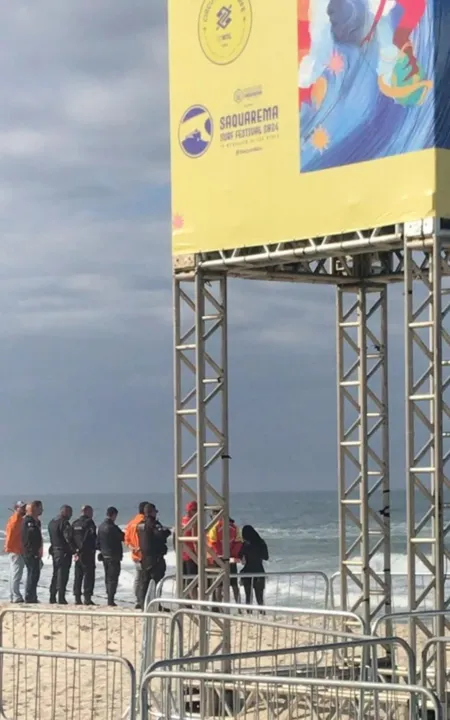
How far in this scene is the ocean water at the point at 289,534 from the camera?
4378 cm

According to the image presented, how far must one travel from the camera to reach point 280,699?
42.5 feet

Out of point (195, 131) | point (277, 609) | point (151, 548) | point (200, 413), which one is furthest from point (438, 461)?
point (151, 548)

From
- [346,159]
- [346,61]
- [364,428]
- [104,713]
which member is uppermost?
[346,61]

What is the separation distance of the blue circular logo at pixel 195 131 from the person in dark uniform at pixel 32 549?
12.1 metres

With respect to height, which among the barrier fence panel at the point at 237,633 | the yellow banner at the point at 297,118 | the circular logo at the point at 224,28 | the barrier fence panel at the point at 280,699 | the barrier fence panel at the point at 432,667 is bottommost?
the barrier fence panel at the point at 280,699

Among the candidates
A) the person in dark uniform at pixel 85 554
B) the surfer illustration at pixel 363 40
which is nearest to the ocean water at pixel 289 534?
the person in dark uniform at pixel 85 554

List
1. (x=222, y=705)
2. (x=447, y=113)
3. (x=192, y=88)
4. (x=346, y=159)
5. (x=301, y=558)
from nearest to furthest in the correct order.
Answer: (x=222, y=705) < (x=447, y=113) < (x=346, y=159) < (x=192, y=88) < (x=301, y=558)

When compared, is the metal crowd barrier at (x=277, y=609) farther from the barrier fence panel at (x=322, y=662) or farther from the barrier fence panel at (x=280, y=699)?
the barrier fence panel at (x=280, y=699)

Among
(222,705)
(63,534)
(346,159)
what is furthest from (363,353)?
(63,534)

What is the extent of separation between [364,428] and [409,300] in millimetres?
2967

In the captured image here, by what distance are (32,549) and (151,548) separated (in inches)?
134

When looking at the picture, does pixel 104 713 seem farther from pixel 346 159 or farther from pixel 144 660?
pixel 346 159

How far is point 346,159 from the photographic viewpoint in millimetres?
13227

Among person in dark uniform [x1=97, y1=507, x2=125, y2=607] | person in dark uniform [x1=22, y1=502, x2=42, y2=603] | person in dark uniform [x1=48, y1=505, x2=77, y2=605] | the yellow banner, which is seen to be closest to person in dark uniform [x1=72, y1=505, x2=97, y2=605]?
person in dark uniform [x1=48, y1=505, x2=77, y2=605]
